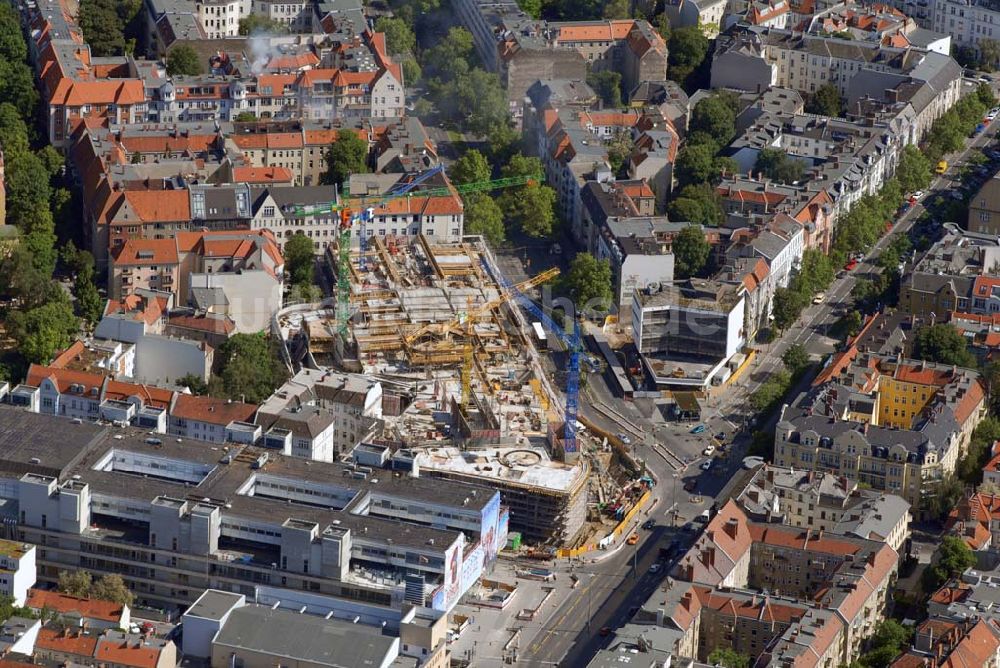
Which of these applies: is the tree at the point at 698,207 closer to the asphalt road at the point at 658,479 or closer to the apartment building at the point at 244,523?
the asphalt road at the point at 658,479

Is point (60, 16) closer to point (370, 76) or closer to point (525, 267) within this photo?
point (370, 76)

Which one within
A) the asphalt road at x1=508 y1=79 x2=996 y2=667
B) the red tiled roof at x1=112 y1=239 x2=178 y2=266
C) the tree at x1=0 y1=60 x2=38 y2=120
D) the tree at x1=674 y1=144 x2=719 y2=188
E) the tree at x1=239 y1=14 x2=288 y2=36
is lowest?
the asphalt road at x1=508 y1=79 x2=996 y2=667

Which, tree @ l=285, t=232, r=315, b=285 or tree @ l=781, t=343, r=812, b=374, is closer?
tree @ l=781, t=343, r=812, b=374

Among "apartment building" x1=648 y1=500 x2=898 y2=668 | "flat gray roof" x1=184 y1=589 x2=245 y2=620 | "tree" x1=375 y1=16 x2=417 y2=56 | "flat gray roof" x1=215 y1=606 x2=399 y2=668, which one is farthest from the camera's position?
"tree" x1=375 y1=16 x2=417 y2=56

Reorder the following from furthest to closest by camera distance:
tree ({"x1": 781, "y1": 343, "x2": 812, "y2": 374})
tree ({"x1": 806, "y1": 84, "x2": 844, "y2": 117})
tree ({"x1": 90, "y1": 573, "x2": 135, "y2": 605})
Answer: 1. tree ({"x1": 806, "y1": 84, "x2": 844, "y2": 117})
2. tree ({"x1": 781, "y1": 343, "x2": 812, "y2": 374})
3. tree ({"x1": 90, "y1": 573, "x2": 135, "y2": 605})

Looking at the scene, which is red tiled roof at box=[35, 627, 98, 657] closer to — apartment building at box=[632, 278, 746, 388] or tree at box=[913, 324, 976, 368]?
apartment building at box=[632, 278, 746, 388]

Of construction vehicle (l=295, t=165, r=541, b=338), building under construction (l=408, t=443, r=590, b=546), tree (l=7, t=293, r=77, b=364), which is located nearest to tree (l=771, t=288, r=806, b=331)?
construction vehicle (l=295, t=165, r=541, b=338)

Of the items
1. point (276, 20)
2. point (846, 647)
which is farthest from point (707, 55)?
point (846, 647)
